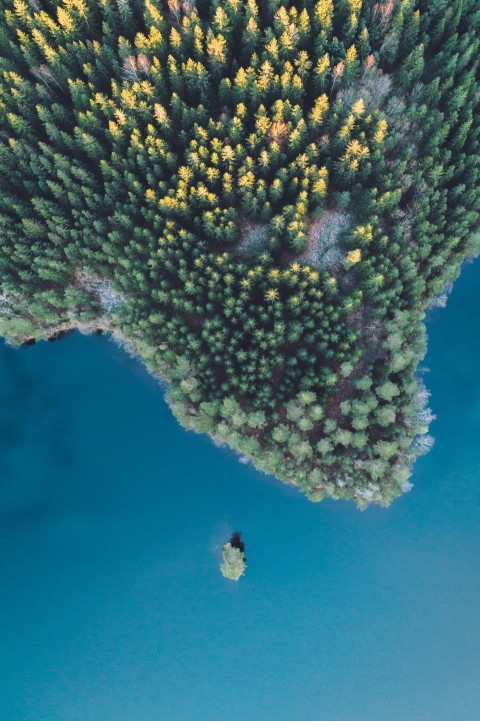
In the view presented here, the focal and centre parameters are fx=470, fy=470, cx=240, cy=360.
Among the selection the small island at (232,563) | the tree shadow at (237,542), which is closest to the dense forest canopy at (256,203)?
the tree shadow at (237,542)

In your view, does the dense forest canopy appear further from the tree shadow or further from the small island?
the small island

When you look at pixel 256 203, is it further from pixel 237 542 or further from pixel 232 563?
pixel 232 563

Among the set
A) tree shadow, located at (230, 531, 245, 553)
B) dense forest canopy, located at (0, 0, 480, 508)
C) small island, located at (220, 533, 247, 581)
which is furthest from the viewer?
tree shadow, located at (230, 531, 245, 553)

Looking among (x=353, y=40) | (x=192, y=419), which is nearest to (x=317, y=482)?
(x=192, y=419)

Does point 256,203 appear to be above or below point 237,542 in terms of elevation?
above

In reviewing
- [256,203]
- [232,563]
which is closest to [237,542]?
[232,563]

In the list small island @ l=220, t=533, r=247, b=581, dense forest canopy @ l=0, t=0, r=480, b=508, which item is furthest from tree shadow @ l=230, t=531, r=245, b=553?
dense forest canopy @ l=0, t=0, r=480, b=508
